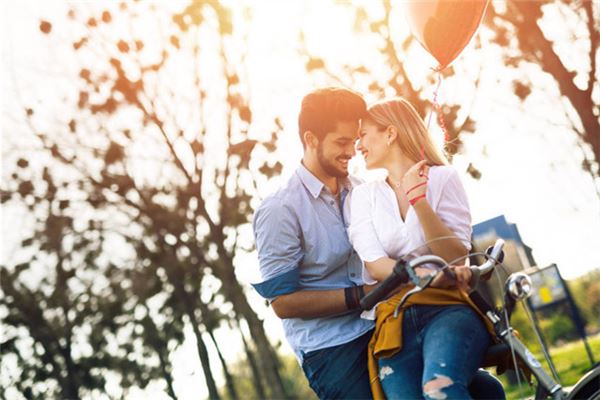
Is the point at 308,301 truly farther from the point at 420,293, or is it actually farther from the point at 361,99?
the point at 361,99

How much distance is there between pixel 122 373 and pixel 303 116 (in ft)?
123

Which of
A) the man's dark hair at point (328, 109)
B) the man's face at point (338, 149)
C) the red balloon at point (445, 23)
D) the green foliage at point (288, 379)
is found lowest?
the green foliage at point (288, 379)

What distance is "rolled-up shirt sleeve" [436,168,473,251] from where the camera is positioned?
3.38 meters

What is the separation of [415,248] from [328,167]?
0.96 meters

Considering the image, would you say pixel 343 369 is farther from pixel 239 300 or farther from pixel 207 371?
pixel 207 371

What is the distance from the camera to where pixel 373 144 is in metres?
3.61

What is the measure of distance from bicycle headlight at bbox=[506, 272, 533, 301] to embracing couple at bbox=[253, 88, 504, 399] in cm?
16

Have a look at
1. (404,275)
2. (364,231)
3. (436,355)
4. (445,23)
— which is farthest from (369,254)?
(445,23)

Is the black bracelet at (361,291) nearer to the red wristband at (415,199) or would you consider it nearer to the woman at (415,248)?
the woman at (415,248)

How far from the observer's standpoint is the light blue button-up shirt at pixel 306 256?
3814 mm

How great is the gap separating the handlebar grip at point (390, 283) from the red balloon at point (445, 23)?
7.27 feet

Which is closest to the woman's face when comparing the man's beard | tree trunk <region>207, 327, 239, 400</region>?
the man's beard

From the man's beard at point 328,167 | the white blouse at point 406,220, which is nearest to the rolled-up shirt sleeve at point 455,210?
the white blouse at point 406,220

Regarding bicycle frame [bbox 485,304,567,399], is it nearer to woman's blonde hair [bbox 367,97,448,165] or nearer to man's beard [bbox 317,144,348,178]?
woman's blonde hair [bbox 367,97,448,165]
